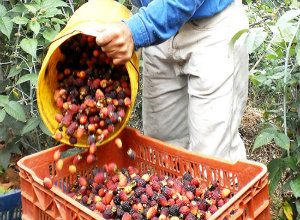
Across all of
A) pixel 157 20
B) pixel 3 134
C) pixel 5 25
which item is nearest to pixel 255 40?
pixel 157 20

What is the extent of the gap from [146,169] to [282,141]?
52cm

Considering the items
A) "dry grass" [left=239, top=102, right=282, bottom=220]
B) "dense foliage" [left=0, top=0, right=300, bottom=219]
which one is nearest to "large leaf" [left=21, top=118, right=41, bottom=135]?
"dense foliage" [left=0, top=0, right=300, bottom=219]

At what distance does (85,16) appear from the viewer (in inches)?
81.8

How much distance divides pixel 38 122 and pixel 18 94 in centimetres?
29

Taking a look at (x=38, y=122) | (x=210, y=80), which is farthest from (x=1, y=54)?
(x=210, y=80)

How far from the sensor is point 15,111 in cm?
246

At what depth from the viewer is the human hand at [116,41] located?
1.88 meters

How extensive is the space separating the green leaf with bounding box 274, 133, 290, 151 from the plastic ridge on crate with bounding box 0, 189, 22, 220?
98cm

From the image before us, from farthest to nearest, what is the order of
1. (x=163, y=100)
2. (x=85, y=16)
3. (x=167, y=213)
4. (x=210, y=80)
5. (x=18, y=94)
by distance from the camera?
(x=18, y=94), (x=163, y=100), (x=210, y=80), (x=85, y=16), (x=167, y=213)

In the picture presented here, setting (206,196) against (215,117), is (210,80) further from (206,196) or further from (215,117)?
(206,196)

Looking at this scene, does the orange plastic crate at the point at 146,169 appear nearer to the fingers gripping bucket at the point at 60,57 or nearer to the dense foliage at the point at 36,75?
the fingers gripping bucket at the point at 60,57

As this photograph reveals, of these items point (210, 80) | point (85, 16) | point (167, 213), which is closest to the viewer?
point (167, 213)

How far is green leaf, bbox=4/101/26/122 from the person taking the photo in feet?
8.05

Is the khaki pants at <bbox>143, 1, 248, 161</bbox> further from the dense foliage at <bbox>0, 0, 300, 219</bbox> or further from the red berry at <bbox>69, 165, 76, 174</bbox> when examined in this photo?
the red berry at <bbox>69, 165, 76, 174</bbox>
